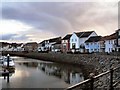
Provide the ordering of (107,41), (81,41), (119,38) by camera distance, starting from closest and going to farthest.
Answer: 1. (119,38)
2. (107,41)
3. (81,41)

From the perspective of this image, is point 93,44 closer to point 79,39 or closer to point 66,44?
point 79,39

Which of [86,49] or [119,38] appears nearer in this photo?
[119,38]

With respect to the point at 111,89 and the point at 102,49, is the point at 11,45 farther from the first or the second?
the point at 111,89

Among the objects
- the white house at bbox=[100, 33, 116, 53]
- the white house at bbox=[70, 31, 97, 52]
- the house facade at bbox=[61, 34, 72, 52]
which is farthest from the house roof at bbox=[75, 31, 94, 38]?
the white house at bbox=[100, 33, 116, 53]

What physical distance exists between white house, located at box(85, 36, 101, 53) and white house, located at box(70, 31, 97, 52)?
2333 millimetres

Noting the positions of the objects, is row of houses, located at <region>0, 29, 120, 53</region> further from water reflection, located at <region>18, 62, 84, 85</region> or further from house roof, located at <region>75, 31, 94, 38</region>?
water reflection, located at <region>18, 62, 84, 85</region>

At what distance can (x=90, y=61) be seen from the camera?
42344 mm

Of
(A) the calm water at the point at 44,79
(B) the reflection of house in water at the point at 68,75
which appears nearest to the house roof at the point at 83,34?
(B) the reflection of house in water at the point at 68,75

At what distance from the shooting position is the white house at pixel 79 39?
68806mm

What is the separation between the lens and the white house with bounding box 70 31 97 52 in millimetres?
68806

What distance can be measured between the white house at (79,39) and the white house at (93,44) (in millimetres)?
2333

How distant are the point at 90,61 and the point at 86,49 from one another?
2378cm

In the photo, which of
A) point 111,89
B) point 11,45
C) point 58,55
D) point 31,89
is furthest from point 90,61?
point 11,45

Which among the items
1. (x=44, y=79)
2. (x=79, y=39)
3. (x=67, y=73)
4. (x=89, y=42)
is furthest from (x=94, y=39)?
(x=44, y=79)
